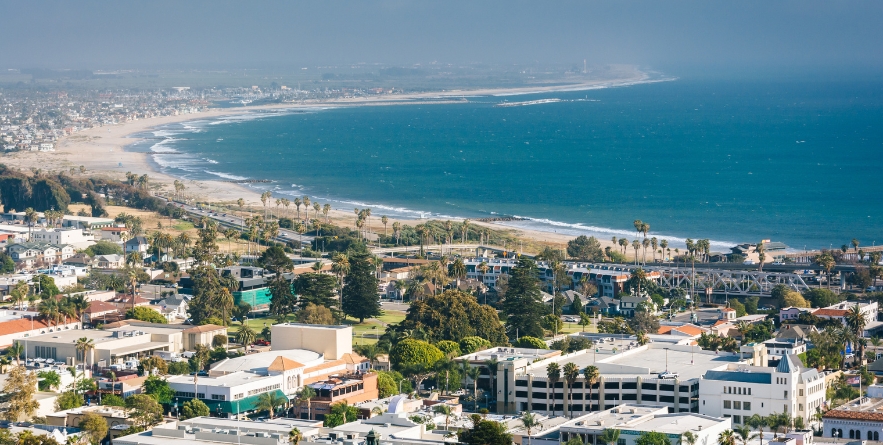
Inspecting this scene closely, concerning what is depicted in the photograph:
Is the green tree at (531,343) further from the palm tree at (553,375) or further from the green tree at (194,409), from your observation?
the green tree at (194,409)

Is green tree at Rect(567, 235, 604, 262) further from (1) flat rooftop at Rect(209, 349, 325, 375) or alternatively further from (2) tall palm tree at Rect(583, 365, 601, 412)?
(2) tall palm tree at Rect(583, 365, 601, 412)

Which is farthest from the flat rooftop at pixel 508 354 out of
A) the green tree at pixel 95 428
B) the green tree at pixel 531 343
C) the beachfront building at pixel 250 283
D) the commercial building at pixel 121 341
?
the beachfront building at pixel 250 283

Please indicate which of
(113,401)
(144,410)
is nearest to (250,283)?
(113,401)

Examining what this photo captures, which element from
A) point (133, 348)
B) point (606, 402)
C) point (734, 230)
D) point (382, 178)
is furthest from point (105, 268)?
point (382, 178)

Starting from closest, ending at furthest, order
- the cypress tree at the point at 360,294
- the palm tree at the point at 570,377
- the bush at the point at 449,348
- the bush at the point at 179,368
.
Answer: the palm tree at the point at 570,377 < the bush at the point at 179,368 < the bush at the point at 449,348 < the cypress tree at the point at 360,294

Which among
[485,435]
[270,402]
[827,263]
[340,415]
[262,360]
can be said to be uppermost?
[827,263]

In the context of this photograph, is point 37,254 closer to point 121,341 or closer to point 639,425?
point 121,341

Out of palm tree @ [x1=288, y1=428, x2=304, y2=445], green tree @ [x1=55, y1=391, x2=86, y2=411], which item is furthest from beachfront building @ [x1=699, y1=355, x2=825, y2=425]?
green tree @ [x1=55, y1=391, x2=86, y2=411]
